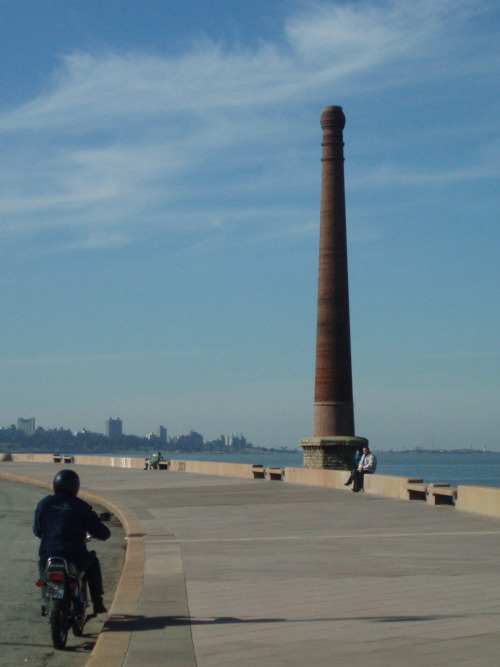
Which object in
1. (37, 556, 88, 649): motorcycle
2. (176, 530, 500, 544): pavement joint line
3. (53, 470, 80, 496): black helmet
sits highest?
(53, 470, 80, 496): black helmet

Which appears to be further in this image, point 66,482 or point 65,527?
point 66,482

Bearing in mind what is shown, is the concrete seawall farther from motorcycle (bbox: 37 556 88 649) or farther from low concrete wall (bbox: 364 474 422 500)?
motorcycle (bbox: 37 556 88 649)

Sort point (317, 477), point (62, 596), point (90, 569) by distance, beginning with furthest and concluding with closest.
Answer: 1. point (317, 477)
2. point (90, 569)
3. point (62, 596)

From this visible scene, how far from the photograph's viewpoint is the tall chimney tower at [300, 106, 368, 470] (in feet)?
147

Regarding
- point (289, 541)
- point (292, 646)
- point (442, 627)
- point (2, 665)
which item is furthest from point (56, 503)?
point (289, 541)

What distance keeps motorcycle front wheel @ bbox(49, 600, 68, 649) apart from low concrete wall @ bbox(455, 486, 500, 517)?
12.7m

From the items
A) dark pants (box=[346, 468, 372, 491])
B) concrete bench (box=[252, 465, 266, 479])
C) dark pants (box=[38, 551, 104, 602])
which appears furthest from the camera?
concrete bench (box=[252, 465, 266, 479])

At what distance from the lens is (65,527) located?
8.50 m

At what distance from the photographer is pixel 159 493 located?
29016 millimetres

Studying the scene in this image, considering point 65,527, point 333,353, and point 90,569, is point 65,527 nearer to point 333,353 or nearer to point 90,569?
point 90,569

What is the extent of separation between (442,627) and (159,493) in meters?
21.5

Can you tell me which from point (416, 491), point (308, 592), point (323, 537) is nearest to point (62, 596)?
point (308, 592)

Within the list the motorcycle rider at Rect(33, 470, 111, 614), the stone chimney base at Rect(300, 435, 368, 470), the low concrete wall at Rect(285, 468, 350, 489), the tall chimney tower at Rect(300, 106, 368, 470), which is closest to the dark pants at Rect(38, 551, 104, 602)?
the motorcycle rider at Rect(33, 470, 111, 614)

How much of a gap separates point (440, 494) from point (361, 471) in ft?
16.6
